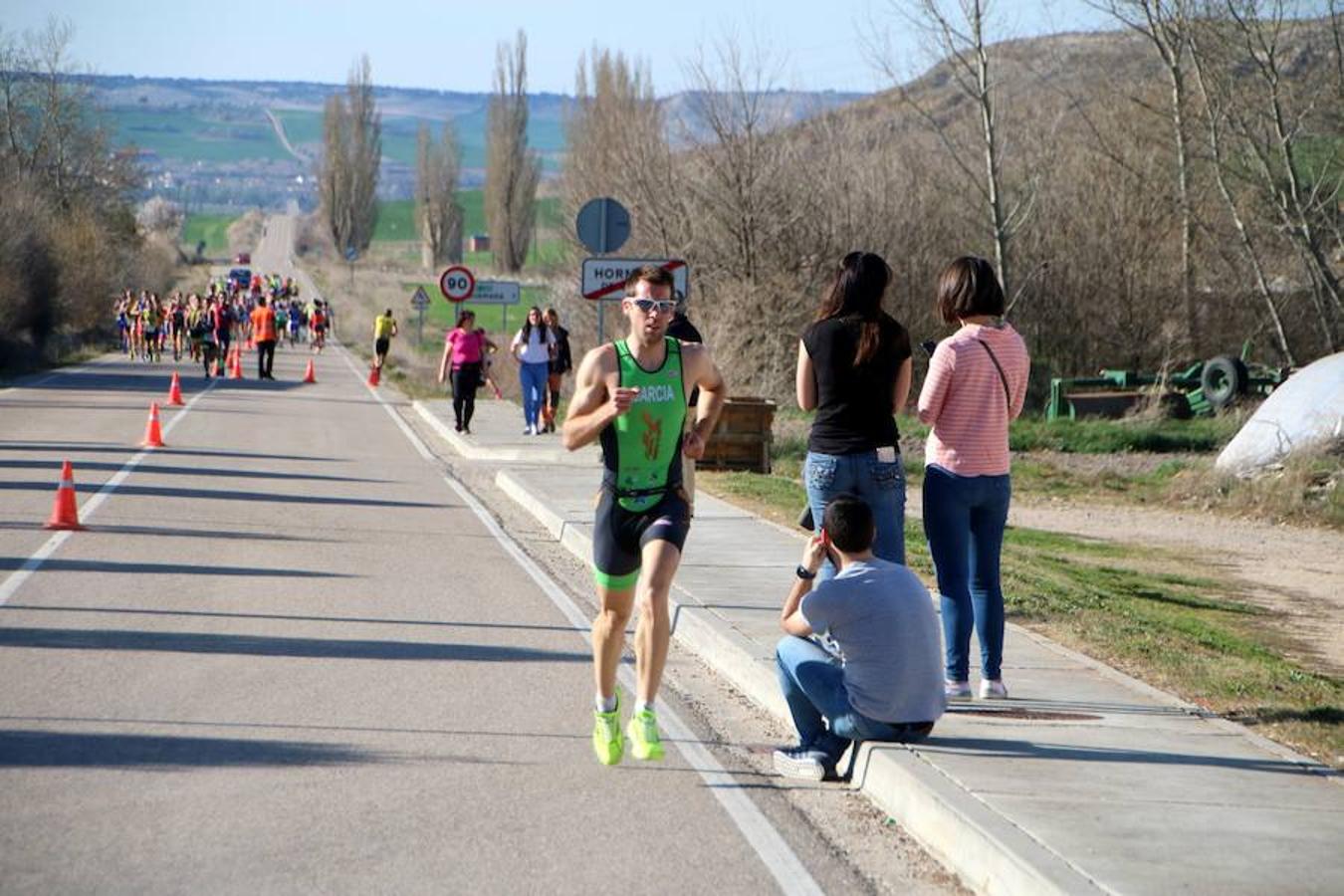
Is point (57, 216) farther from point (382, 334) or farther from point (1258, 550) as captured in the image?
point (1258, 550)

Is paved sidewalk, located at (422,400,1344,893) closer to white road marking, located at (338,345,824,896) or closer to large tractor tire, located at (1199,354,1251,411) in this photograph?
white road marking, located at (338,345,824,896)

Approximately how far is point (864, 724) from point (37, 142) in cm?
8264

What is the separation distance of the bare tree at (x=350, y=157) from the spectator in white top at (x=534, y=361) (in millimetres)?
110536

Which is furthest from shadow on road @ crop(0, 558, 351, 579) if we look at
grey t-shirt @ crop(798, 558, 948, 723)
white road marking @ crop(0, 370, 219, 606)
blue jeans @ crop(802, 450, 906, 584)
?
grey t-shirt @ crop(798, 558, 948, 723)

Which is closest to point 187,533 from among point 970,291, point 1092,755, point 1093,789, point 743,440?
point 970,291

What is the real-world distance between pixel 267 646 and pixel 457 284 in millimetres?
24713

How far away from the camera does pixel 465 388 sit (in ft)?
90.4

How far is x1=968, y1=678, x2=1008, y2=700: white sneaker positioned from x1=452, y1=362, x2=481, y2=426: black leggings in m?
19.1

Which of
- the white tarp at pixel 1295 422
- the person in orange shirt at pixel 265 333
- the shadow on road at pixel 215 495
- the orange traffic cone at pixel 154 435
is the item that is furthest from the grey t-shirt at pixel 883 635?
the person in orange shirt at pixel 265 333

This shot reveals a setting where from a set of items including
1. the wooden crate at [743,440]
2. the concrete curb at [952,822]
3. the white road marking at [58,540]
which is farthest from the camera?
the wooden crate at [743,440]

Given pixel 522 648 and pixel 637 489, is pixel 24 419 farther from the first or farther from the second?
pixel 637 489

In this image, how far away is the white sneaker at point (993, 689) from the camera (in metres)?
8.77

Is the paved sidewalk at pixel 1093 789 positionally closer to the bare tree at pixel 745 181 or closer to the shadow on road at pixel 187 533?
the shadow on road at pixel 187 533

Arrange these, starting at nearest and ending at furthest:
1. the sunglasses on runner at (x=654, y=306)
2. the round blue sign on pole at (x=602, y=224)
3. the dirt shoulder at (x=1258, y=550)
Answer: the sunglasses on runner at (x=654, y=306), the dirt shoulder at (x=1258, y=550), the round blue sign on pole at (x=602, y=224)
